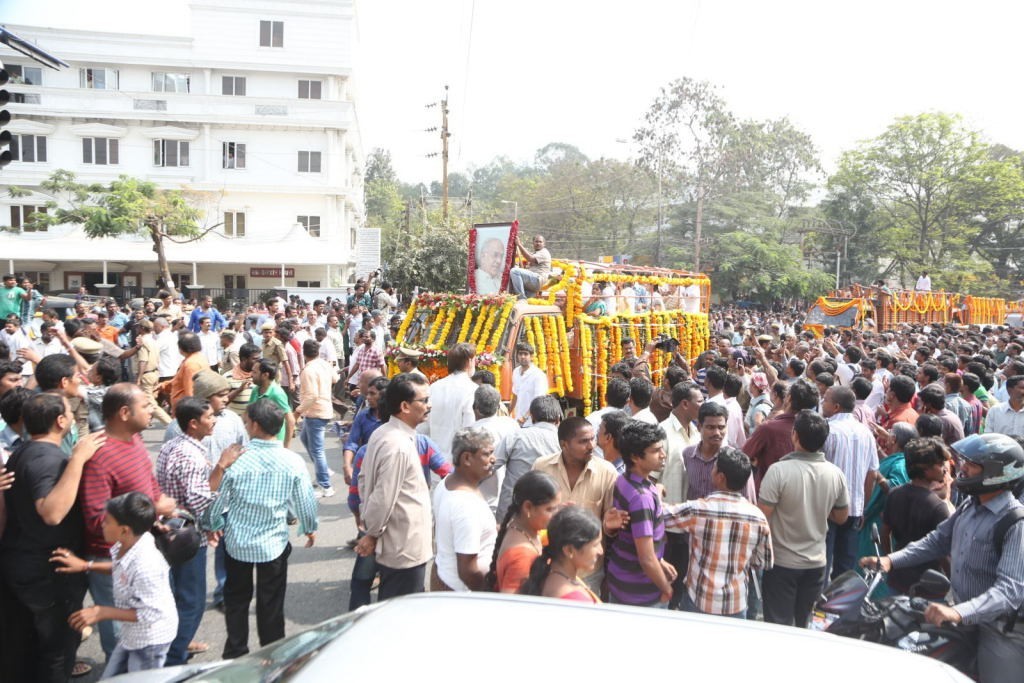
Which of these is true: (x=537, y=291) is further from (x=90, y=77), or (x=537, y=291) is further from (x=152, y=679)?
(x=90, y=77)

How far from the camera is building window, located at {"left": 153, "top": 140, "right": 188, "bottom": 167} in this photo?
3847 centimetres

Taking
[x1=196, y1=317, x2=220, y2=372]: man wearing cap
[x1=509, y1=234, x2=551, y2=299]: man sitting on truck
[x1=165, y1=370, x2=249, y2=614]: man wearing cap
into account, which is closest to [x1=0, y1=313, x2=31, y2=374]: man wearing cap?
[x1=196, y1=317, x2=220, y2=372]: man wearing cap

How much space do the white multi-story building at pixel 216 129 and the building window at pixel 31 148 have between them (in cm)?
5

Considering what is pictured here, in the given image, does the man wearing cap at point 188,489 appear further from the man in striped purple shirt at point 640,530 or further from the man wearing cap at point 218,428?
the man in striped purple shirt at point 640,530

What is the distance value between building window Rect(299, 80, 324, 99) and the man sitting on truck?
32712 mm

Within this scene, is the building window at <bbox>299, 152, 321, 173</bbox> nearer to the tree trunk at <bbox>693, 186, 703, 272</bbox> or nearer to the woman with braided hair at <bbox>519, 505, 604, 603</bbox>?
the tree trunk at <bbox>693, 186, 703, 272</bbox>

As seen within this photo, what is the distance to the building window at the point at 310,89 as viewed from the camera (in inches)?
1574

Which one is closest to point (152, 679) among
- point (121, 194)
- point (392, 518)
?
point (392, 518)

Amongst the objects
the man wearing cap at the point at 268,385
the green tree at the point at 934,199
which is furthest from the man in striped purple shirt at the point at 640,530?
the green tree at the point at 934,199

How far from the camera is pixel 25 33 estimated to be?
37.0 meters

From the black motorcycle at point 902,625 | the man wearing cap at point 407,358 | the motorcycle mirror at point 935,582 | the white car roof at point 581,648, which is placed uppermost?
the man wearing cap at point 407,358

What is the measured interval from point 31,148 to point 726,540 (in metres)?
43.5

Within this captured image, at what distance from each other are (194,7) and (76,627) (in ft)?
137

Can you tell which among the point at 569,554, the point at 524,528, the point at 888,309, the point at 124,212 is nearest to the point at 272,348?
Answer: the point at 524,528
